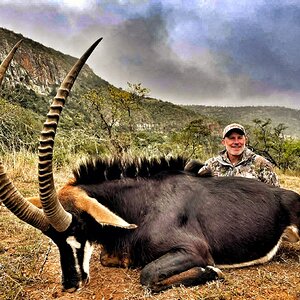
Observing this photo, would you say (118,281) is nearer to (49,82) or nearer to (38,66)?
(49,82)

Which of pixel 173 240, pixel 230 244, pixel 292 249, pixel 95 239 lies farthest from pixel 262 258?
pixel 95 239

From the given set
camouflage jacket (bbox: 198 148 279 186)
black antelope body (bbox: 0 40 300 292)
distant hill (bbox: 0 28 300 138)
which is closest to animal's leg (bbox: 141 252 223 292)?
black antelope body (bbox: 0 40 300 292)

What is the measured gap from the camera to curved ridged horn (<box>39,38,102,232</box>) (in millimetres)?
3256

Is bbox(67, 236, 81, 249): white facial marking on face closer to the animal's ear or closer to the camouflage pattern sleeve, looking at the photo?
the animal's ear

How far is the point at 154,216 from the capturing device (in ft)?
14.0

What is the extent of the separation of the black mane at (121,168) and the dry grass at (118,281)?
1.06 metres

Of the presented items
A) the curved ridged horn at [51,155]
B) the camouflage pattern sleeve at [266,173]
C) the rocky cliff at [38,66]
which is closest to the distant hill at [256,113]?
the rocky cliff at [38,66]

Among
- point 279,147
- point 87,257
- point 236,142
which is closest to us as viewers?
point 87,257

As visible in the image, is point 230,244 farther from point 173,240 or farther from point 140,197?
point 140,197

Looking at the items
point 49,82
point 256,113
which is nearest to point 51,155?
point 49,82

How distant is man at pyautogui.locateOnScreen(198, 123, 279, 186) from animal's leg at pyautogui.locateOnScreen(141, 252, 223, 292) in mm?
2608

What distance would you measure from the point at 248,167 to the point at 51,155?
3.98 meters

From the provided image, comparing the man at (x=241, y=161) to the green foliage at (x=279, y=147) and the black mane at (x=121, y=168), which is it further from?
the green foliage at (x=279, y=147)

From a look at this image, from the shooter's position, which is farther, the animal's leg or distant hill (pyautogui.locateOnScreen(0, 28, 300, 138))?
distant hill (pyautogui.locateOnScreen(0, 28, 300, 138))
